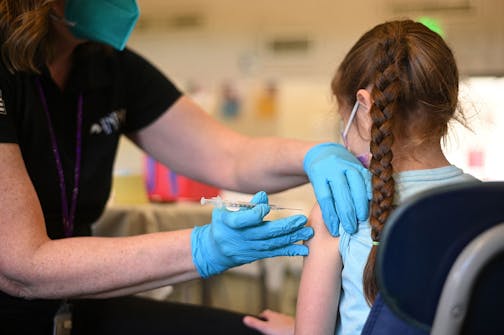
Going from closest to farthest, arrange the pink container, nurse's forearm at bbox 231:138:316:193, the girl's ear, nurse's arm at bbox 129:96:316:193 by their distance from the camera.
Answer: the girl's ear
nurse's forearm at bbox 231:138:316:193
nurse's arm at bbox 129:96:316:193
the pink container

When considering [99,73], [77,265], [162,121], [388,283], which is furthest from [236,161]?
[388,283]

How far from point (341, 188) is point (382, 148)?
0.13 metres

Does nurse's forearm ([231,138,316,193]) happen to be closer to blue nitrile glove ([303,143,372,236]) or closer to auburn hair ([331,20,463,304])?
blue nitrile glove ([303,143,372,236])

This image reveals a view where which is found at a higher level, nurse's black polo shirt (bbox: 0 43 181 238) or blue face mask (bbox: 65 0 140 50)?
blue face mask (bbox: 65 0 140 50)

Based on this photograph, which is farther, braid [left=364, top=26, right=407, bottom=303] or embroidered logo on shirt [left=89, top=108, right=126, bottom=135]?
embroidered logo on shirt [left=89, top=108, right=126, bottom=135]

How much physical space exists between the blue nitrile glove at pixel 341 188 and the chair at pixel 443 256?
0.71 ft

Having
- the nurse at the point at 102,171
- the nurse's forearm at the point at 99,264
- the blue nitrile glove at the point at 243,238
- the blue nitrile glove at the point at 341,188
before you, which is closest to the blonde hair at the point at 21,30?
the nurse at the point at 102,171

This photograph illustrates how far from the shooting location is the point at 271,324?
1216 millimetres

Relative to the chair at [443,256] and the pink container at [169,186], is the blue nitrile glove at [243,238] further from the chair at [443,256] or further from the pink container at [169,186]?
the pink container at [169,186]

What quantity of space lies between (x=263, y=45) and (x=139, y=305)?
2.48 m

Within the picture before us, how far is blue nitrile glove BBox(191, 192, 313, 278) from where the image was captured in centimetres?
92

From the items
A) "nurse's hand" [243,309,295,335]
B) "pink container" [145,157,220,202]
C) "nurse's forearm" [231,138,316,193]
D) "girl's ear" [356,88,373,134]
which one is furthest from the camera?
"pink container" [145,157,220,202]

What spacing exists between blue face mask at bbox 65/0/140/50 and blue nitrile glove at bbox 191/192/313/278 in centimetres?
59

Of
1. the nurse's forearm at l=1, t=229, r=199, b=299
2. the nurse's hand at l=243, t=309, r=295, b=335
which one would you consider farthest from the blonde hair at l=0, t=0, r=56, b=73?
the nurse's hand at l=243, t=309, r=295, b=335
